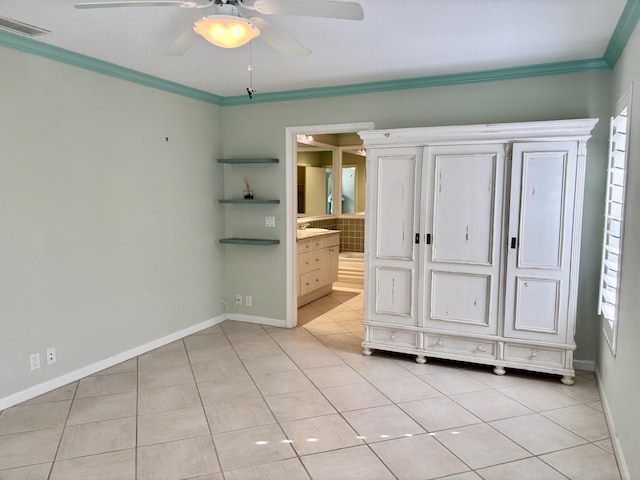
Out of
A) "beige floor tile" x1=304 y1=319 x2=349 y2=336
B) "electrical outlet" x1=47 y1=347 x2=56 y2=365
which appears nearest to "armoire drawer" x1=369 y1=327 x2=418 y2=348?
"beige floor tile" x1=304 y1=319 x2=349 y2=336

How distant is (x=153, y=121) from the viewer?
13.9 ft

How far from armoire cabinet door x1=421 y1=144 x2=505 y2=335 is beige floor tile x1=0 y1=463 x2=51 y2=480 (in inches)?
111

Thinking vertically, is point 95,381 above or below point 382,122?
below

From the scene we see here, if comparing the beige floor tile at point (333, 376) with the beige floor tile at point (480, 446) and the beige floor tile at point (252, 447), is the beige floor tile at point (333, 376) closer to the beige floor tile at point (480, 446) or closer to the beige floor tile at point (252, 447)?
the beige floor tile at point (252, 447)

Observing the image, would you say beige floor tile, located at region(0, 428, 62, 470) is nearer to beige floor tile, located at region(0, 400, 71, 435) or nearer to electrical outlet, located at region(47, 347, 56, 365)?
beige floor tile, located at region(0, 400, 71, 435)

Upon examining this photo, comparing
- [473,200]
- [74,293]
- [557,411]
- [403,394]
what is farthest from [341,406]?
[74,293]

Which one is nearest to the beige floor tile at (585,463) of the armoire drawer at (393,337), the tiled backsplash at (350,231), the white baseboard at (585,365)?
the white baseboard at (585,365)

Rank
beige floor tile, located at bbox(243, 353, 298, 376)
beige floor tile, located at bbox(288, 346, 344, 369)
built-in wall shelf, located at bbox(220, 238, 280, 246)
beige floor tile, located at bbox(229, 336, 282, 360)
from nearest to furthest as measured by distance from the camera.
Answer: beige floor tile, located at bbox(243, 353, 298, 376) < beige floor tile, located at bbox(288, 346, 344, 369) < beige floor tile, located at bbox(229, 336, 282, 360) < built-in wall shelf, located at bbox(220, 238, 280, 246)

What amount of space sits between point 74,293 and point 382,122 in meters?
3.06

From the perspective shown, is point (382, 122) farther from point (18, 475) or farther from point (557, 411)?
point (18, 475)

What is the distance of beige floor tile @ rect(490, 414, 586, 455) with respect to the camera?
8.77 feet

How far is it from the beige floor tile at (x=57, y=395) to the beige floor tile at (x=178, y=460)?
105 centimetres

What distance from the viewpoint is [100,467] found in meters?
2.46

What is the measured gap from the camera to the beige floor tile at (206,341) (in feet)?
14.7
